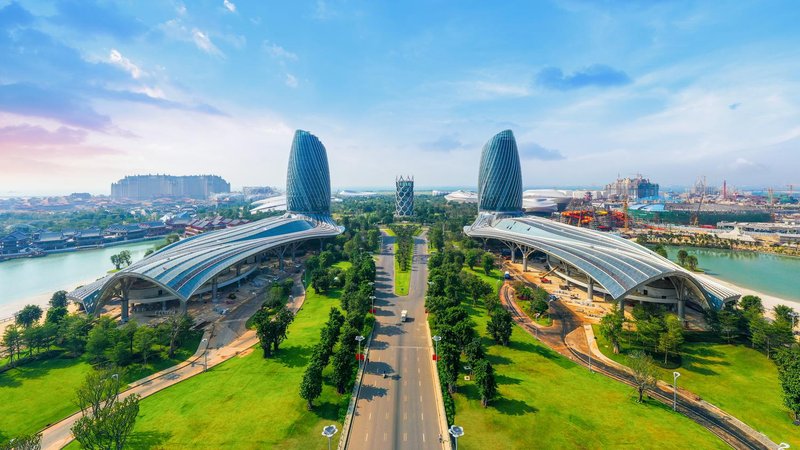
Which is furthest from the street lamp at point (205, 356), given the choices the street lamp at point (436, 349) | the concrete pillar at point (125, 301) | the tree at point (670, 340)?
the tree at point (670, 340)

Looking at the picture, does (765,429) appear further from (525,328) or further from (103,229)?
(103,229)

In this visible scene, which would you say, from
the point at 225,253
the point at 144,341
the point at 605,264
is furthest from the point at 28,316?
the point at 605,264

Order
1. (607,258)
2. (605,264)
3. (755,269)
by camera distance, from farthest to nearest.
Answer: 1. (755,269)
2. (607,258)
3. (605,264)

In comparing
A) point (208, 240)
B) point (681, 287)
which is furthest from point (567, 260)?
point (208, 240)

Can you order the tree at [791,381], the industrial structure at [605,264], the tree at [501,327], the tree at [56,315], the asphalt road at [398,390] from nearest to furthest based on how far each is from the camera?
1. the asphalt road at [398,390]
2. the tree at [791,381]
3. the tree at [501,327]
4. the tree at [56,315]
5. the industrial structure at [605,264]

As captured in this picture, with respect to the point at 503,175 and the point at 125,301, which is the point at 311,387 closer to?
the point at 125,301

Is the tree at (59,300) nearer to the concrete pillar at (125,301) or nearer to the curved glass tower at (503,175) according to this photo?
the concrete pillar at (125,301)
